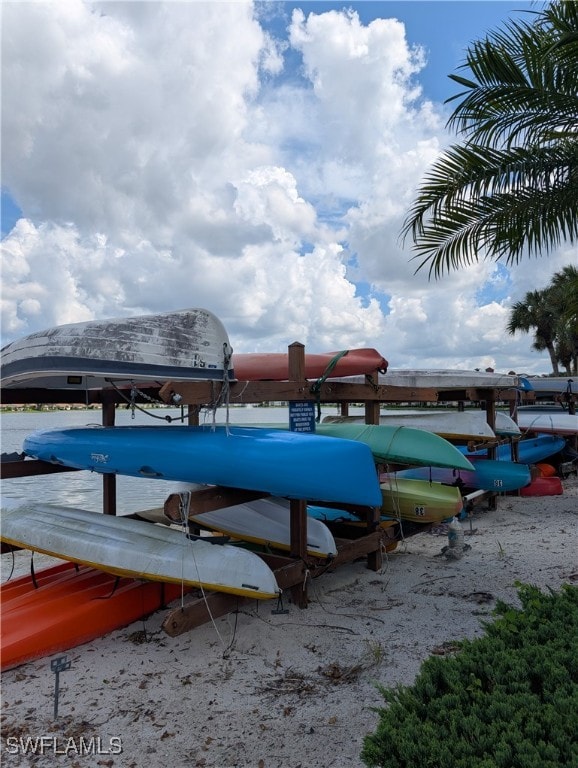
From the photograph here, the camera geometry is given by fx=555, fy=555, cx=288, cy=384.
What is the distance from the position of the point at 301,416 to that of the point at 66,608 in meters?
2.86

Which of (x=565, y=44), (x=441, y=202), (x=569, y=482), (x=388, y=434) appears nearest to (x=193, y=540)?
(x=388, y=434)

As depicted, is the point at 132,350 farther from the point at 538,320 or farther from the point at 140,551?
the point at 538,320

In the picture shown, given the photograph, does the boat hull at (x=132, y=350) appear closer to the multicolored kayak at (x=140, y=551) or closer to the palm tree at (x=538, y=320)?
the multicolored kayak at (x=140, y=551)

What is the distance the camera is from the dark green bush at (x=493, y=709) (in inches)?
75.7

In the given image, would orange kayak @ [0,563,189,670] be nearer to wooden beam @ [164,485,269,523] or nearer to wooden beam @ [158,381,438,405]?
wooden beam @ [164,485,269,523]

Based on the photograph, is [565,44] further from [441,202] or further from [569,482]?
[569,482]

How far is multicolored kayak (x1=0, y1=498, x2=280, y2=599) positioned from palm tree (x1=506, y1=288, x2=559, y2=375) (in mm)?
34062

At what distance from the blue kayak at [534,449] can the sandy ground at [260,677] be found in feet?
20.0

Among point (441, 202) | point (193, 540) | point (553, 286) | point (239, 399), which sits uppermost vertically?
point (553, 286)

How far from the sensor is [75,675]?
424 centimetres

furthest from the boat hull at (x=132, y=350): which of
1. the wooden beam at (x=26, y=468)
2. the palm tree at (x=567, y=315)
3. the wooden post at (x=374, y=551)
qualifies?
the palm tree at (x=567, y=315)

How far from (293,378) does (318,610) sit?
2.27m

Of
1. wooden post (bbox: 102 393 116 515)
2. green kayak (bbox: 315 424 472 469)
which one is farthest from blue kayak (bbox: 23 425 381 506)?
green kayak (bbox: 315 424 472 469)

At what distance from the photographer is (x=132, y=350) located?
4910mm
